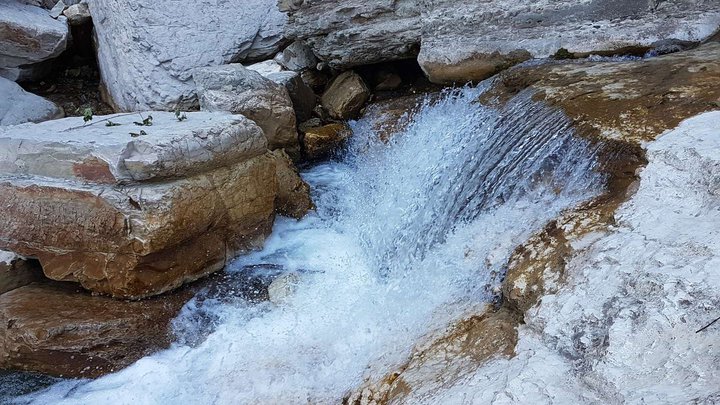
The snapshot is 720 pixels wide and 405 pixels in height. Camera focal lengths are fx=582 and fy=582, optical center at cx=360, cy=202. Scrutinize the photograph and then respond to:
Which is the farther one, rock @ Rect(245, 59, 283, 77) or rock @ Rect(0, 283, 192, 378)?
rock @ Rect(245, 59, 283, 77)

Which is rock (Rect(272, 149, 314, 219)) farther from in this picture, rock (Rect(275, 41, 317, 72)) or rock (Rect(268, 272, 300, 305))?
rock (Rect(275, 41, 317, 72))

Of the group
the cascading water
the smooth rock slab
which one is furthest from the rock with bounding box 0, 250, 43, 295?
the cascading water

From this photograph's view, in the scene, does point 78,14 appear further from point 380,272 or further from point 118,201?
point 380,272

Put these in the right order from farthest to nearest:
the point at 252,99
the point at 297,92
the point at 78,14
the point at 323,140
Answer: the point at 78,14, the point at 297,92, the point at 323,140, the point at 252,99

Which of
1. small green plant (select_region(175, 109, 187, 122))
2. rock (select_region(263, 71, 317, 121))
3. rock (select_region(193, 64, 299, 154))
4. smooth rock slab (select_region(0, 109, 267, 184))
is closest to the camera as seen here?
smooth rock slab (select_region(0, 109, 267, 184))

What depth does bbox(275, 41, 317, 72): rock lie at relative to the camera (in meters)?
6.05

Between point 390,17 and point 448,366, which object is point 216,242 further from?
point 390,17

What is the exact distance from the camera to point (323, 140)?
5281 mm

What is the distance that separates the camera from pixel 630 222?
2516mm

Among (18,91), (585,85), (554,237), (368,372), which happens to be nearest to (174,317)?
(368,372)

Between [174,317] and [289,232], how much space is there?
113 centimetres

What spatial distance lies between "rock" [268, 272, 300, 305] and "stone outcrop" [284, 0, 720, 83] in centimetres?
234

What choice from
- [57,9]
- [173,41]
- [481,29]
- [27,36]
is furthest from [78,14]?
[481,29]

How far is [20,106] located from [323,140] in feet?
10.4
